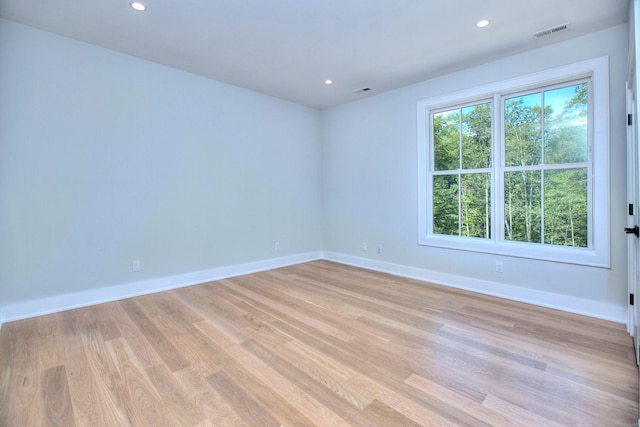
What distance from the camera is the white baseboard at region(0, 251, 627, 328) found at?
8.85ft

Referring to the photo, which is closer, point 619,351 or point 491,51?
point 619,351

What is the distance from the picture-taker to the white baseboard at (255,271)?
2.70 meters

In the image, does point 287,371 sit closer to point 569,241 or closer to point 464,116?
point 569,241

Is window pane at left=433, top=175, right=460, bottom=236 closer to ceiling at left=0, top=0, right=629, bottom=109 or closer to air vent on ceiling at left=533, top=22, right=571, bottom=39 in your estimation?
ceiling at left=0, top=0, right=629, bottom=109

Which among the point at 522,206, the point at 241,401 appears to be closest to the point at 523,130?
the point at 522,206

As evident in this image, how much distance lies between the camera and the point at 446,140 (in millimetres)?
3861

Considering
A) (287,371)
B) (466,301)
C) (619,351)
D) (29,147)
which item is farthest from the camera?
(466,301)

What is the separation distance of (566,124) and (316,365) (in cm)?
330

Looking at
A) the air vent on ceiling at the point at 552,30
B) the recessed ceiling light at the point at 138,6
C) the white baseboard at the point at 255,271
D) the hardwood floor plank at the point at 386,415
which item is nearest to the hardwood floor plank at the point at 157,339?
the white baseboard at the point at 255,271

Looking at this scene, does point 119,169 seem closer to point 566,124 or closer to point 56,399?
point 56,399

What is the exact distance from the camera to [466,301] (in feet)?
10.3

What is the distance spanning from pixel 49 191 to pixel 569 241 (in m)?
5.16

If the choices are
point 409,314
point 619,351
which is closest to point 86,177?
point 409,314

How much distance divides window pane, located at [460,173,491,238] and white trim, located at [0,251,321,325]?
2816 mm
